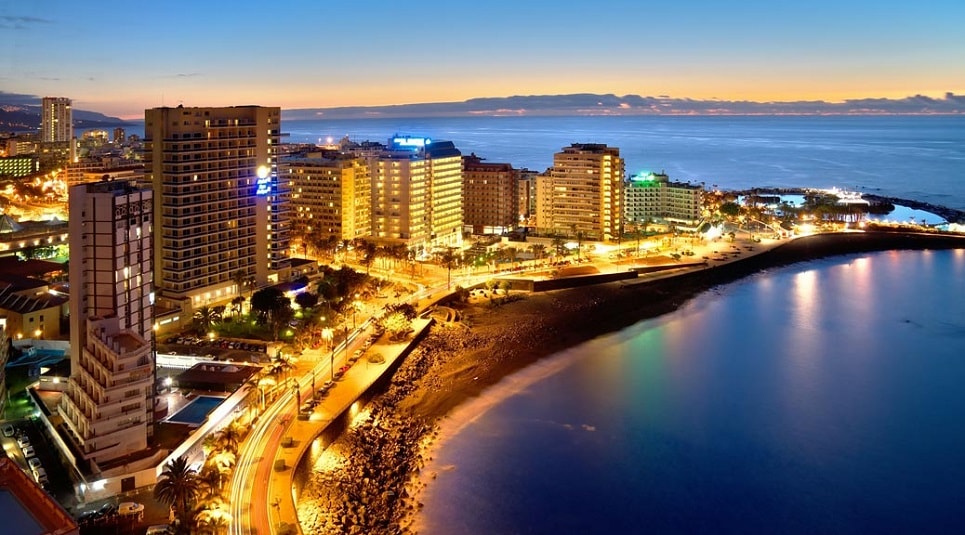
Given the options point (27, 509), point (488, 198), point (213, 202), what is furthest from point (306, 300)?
point (488, 198)

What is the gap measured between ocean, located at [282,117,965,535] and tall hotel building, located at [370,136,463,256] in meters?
13.9

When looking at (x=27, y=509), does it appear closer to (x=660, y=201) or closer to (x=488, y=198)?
Answer: (x=488, y=198)

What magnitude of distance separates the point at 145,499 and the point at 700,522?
10666mm

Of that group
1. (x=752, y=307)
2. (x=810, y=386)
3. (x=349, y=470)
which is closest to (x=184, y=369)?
(x=349, y=470)

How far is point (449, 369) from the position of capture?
2242 centimetres

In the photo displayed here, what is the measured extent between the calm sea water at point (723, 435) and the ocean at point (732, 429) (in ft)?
0.17

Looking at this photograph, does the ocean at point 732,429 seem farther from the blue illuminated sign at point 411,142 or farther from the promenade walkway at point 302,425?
the blue illuminated sign at point 411,142

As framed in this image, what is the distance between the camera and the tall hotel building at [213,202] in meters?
24.3

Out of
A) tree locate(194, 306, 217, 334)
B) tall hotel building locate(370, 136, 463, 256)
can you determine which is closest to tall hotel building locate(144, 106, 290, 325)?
tree locate(194, 306, 217, 334)

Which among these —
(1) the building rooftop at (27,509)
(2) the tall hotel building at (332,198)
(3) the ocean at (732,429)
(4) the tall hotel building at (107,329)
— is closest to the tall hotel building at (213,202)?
(2) the tall hotel building at (332,198)

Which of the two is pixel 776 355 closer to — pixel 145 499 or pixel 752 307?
pixel 752 307

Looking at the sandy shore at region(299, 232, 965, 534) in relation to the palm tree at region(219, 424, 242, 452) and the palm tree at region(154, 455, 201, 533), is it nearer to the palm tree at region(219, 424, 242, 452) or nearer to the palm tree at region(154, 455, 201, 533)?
the palm tree at region(219, 424, 242, 452)

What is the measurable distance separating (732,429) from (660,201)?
33439 mm

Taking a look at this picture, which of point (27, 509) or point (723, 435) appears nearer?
point (27, 509)
